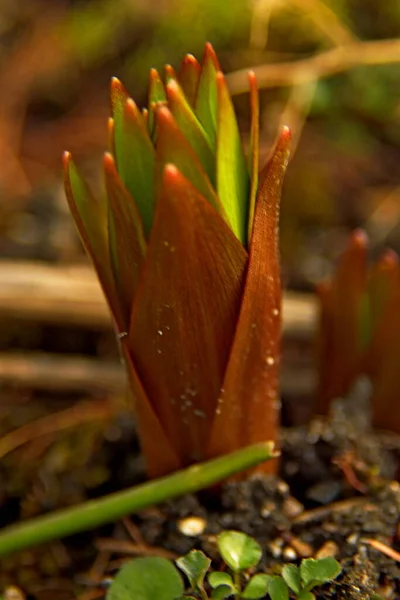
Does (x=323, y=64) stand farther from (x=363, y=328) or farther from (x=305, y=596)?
(x=305, y=596)

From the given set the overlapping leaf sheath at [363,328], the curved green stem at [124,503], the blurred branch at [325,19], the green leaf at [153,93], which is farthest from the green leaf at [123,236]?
the blurred branch at [325,19]

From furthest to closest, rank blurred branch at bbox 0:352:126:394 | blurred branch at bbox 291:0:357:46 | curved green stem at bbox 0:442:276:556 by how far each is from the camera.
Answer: blurred branch at bbox 291:0:357:46, blurred branch at bbox 0:352:126:394, curved green stem at bbox 0:442:276:556

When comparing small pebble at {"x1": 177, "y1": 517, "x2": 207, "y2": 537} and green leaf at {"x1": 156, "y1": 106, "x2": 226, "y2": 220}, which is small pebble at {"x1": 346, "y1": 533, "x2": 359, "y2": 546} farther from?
green leaf at {"x1": 156, "y1": 106, "x2": 226, "y2": 220}

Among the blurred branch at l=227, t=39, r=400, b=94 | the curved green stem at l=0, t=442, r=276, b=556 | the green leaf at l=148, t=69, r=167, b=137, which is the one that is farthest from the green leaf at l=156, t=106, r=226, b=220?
the blurred branch at l=227, t=39, r=400, b=94

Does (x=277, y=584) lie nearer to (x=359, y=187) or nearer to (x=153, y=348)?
(x=153, y=348)

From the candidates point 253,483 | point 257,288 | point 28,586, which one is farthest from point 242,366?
point 28,586

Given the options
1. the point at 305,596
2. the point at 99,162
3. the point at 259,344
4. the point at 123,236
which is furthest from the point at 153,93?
the point at 99,162
